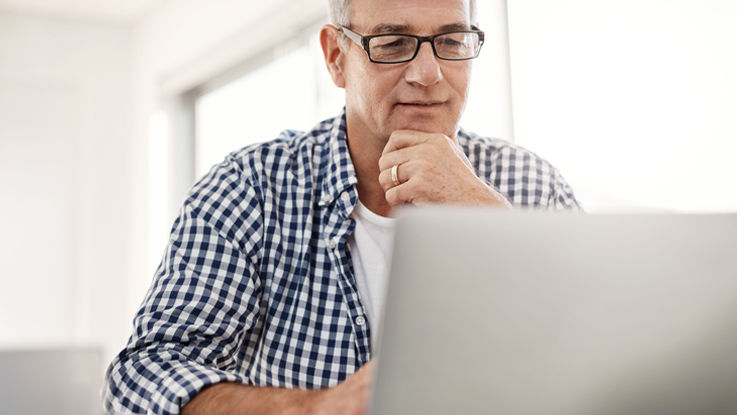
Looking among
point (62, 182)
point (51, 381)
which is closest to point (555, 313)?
point (51, 381)

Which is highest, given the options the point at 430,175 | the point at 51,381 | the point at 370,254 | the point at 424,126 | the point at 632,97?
the point at 632,97

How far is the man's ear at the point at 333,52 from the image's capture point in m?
1.31

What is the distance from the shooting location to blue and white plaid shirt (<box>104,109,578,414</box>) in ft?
→ 3.05

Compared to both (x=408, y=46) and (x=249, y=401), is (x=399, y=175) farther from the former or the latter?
(x=249, y=401)

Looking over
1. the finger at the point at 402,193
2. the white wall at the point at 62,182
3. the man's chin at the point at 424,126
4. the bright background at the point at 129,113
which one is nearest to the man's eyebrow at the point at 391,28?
the man's chin at the point at 424,126

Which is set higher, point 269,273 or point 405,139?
point 405,139

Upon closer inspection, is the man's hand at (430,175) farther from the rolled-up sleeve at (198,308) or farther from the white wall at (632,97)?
the white wall at (632,97)

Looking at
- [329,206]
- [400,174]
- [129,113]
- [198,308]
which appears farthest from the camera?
[129,113]

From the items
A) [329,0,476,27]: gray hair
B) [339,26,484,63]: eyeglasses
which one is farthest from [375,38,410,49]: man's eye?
[329,0,476,27]: gray hair

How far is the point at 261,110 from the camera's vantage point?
3.51 metres

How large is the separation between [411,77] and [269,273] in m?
0.41

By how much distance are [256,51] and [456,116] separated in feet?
7.92

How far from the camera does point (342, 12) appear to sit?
1247mm

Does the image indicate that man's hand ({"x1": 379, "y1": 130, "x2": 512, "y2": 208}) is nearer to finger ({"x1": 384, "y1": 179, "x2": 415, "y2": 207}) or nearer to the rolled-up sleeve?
finger ({"x1": 384, "y1": 179, "x2": 415, "y2": 207})
